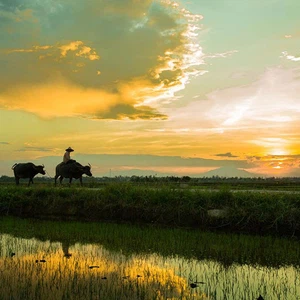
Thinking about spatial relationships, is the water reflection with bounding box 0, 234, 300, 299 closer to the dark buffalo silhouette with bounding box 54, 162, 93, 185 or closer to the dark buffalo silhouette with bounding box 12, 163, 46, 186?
the dark buffalo silhouette with bounding box 54, 162, 93, 185

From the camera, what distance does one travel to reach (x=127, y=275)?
A: 5.75 m

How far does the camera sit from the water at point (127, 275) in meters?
4.89

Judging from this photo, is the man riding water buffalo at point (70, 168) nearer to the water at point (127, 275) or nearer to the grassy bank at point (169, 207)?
the grassy bank at point (169, 207)

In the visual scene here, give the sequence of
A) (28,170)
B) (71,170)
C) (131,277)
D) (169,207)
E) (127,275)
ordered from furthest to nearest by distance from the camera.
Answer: (28,170) < (71,170) < (169,207) < (127,275) < (131,277)

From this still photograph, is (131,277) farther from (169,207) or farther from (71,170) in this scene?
(71,170)

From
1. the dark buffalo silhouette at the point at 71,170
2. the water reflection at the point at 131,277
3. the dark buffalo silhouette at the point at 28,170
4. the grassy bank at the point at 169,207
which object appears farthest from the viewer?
the dark buffalo silhouette at the point at 28,170

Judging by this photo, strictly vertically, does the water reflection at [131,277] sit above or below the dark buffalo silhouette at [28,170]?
below

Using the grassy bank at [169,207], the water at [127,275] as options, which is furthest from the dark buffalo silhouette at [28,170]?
the water at [127,275]

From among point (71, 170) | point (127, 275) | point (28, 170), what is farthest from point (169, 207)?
point (28, 170)

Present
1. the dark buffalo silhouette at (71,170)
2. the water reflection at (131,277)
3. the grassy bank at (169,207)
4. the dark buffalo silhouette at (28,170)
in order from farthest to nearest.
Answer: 1. the dark buffalo silhouette at (28,170)
2. the dark buffalo silhouette at (71,170)
3. the grassy bank at (169,207)
4. the water reflection at (131,277)

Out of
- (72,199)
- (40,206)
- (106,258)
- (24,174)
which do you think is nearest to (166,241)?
(106,258)

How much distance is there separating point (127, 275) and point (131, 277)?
0.53 ft

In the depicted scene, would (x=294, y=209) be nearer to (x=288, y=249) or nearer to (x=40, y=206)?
(x=288, y=249)

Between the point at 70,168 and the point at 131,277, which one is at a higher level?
the point at 70,168
